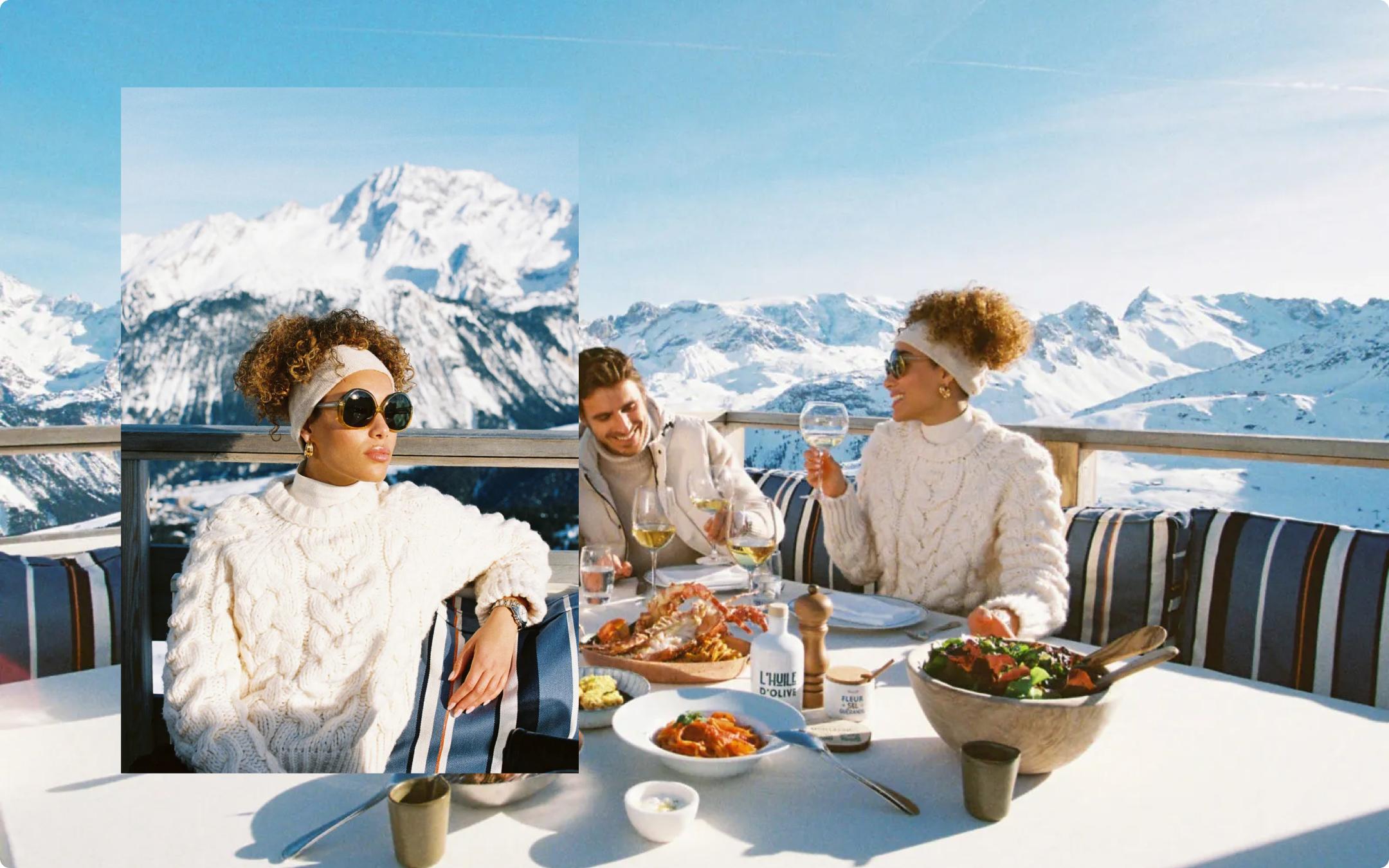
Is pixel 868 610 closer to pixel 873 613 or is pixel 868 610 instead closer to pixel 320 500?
pixel 873 613

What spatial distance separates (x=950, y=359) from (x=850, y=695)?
1446 mm

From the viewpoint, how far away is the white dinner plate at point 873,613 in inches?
69.8

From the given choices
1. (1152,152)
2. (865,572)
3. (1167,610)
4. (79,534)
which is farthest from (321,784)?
(1152,152)

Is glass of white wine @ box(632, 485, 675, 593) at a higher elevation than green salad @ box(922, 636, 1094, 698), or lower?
higher

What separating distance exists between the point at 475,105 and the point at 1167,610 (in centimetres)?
214

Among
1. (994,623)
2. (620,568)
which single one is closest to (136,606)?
(620,568)

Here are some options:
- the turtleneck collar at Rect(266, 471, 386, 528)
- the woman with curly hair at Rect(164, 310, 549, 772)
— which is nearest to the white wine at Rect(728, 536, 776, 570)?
the woman with curly hair at Rect(164, 310, 549, 772)

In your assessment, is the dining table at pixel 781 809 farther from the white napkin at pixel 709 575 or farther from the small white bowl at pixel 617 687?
the white napkin at pixel 709 575

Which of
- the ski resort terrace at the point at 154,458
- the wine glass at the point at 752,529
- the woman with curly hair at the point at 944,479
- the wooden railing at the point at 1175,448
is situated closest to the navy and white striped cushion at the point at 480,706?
the ski resort terrace at the point at 154,458

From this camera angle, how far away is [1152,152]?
13.0 metres

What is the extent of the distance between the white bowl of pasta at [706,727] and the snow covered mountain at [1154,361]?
9511mm

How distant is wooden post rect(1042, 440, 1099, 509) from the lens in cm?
336

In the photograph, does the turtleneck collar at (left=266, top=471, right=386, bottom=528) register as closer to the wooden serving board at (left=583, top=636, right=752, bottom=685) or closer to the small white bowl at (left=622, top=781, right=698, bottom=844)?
the small white bowl at (left=622, top=781, right=698, bottom=844)

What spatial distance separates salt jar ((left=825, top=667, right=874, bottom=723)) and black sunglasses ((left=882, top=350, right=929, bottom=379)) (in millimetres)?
1373
